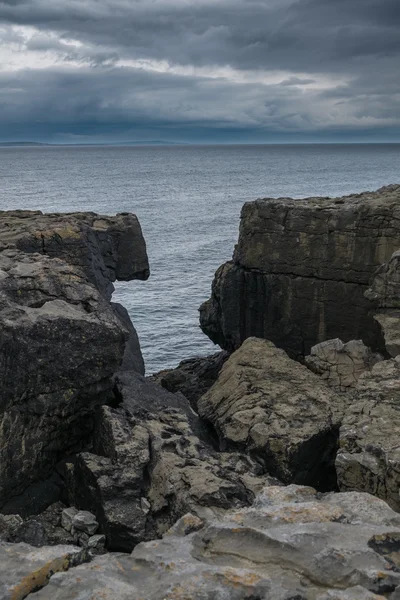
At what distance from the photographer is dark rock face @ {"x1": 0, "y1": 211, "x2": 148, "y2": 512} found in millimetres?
14531

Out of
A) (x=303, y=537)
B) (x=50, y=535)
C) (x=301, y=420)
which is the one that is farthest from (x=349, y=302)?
(x=303, y=537)

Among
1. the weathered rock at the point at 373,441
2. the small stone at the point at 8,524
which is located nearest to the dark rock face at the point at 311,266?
the weathered rock at the point at 373,441

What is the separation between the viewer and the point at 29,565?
803cm

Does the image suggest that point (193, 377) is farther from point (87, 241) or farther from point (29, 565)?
point (29, 565)

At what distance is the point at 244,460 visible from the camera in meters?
15.3

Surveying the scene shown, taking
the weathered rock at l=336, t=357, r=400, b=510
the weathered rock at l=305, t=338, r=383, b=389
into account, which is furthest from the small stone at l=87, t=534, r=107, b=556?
the weathered rock at l=305, t=338, r=383, b=389

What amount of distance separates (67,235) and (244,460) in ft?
36.7

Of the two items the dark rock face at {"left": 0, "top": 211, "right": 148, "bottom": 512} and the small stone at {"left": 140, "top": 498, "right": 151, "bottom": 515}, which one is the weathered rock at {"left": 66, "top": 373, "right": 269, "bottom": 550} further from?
the dark rock face at {"left": 0, "top": 211, "right": 148, "bottom": 512}

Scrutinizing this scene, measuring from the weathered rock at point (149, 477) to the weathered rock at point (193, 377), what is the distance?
371 inches

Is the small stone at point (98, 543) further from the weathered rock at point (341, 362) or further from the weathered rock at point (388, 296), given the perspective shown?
the weathered rock at point (388, 296)

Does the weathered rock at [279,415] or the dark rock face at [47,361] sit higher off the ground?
the dark rock face at [47,361]

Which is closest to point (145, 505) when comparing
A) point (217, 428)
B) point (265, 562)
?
point (217, 428)

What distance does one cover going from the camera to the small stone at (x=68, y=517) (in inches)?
540

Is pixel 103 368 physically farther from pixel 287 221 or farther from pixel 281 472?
pixel 287 221
